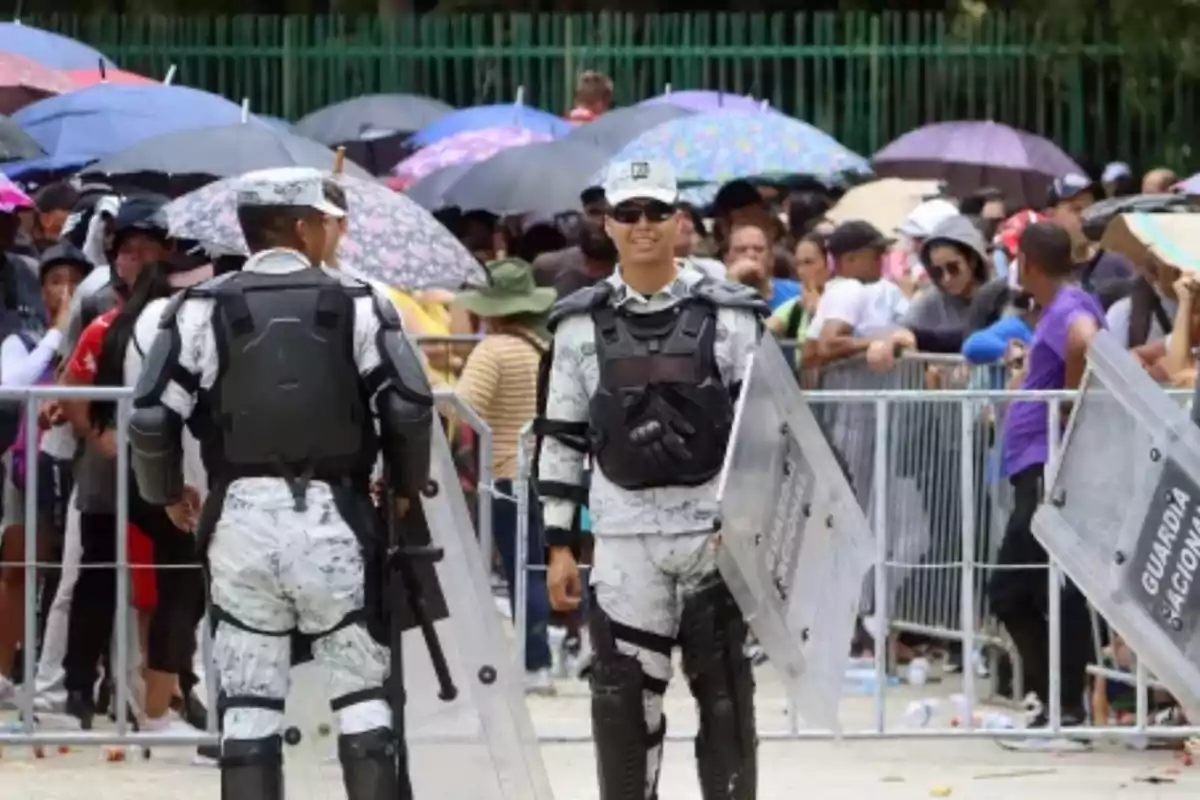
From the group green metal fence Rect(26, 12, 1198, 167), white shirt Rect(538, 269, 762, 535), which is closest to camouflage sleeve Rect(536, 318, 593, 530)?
white shirt Rect(538, 269, 762, 535)

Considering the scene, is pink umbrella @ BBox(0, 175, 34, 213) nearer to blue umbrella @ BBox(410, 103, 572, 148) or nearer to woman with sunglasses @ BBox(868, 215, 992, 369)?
woman with sunglasses @ BBox(868, 215, 992, 369)

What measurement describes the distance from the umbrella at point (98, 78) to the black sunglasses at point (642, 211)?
11115 mm

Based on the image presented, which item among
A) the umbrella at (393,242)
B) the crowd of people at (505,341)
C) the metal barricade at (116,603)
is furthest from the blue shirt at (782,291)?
the metal barricade at (116,603)

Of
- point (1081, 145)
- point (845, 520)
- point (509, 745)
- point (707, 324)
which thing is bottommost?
point (1081, 145)

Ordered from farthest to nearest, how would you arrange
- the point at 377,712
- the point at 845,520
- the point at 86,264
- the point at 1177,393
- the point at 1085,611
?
1. the point at 86,264
2. the point at 1085,611
3. the point at 1177,393
4. the point at 845,520
5. the point at 377,712

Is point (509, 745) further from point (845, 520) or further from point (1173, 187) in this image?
point (1173, 187)

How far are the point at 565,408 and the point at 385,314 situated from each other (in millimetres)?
768

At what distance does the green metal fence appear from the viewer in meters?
24.2

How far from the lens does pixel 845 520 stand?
30.0ft

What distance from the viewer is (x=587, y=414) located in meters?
8.98

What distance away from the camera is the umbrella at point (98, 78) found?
20.3 metres

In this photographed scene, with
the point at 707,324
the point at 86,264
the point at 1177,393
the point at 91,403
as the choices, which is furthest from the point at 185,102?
the point at 707,324

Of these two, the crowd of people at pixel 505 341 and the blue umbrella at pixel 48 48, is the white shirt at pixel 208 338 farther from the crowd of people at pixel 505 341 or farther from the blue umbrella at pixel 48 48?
the blue umbrella at pixel 48 48

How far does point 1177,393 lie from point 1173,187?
691 centimetres
